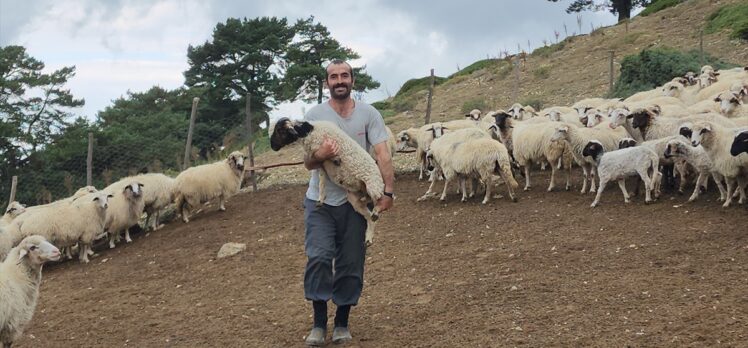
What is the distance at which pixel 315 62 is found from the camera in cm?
3638

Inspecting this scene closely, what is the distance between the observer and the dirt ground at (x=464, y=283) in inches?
235

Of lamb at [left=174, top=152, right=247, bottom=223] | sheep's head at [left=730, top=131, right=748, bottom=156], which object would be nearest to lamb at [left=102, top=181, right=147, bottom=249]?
lamb at [left=174, top=152, right=247, bottom=223]

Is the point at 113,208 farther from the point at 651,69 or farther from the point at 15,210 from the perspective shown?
the point at 651,69

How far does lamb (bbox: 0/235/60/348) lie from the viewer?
6973 mm

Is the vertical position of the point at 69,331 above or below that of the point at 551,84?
below

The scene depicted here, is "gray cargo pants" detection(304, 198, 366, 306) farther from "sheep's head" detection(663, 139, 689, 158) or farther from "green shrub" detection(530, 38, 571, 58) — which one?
"green shrub" detection(530, 38, 571, 58)

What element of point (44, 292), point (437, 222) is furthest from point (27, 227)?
point (437, 222)

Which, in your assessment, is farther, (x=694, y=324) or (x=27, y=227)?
(x=27, y=227)

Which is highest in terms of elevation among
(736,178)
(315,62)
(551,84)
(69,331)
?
(315,62)

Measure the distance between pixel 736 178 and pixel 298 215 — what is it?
697 centimetres

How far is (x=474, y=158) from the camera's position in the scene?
11.6 m

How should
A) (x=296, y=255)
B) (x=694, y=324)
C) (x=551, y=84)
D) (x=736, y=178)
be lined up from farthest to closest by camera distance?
(x=551, y=84)
(x=296, y=255)
(x=736, y=178)
(x=694, y=324)

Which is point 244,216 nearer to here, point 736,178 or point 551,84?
point 736,178

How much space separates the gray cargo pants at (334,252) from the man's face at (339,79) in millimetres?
909
